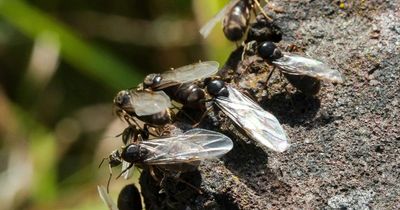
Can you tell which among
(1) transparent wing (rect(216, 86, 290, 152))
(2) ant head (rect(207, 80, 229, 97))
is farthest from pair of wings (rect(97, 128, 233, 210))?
(2) ant head (rect(207, 80, 229, 97))

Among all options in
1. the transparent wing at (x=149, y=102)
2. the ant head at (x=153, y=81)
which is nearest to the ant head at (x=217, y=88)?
the transparent wing at (x=149, y=102)

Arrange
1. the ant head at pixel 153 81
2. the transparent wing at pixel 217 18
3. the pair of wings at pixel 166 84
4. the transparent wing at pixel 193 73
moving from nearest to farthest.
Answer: the pair of wings at pixel 166 84
the transparent wing at pixel 193 73
the ant head at pixel 153 81
the transparent wing at pixel 217 18

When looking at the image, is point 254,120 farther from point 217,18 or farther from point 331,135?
point 217,18

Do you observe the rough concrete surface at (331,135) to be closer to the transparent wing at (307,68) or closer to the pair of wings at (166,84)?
the transparent wing at (307,68)

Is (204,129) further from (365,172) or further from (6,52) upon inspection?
(6,52)

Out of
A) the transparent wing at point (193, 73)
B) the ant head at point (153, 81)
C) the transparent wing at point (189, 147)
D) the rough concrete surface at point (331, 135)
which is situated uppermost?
the ant head at point (153, 81)

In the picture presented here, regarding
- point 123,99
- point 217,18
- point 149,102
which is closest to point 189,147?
point 149,102
